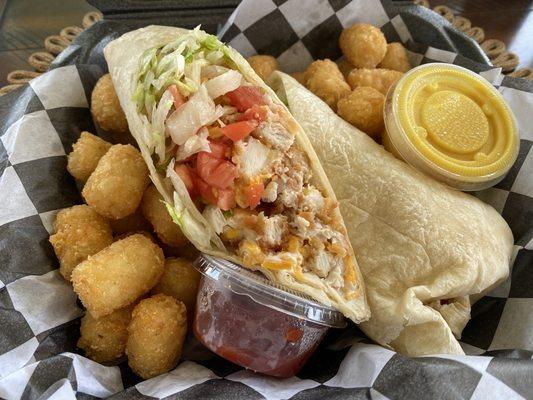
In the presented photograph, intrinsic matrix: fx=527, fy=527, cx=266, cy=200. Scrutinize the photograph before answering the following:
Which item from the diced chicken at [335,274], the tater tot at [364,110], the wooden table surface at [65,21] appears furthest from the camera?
the wooden table surface at [65,21]

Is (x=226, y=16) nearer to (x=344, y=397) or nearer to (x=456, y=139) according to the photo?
(x=456, y=139)

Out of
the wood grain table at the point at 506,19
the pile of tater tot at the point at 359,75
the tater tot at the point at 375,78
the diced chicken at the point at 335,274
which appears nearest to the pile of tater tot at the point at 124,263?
the diced chicken at the point at 335,274

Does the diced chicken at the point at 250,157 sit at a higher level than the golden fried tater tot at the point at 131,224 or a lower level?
higher

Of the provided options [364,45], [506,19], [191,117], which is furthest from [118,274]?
[506,19]

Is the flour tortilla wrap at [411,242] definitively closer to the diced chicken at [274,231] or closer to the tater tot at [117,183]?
the diced chicken at [274,231]

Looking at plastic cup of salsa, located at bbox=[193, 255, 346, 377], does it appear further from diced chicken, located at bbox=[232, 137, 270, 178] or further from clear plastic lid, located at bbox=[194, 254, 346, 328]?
diced chicken, located at bbox=[232, 137, 270, 178]

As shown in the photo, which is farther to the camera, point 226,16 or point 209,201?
point 226,16

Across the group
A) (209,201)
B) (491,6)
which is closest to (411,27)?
(491,6)
